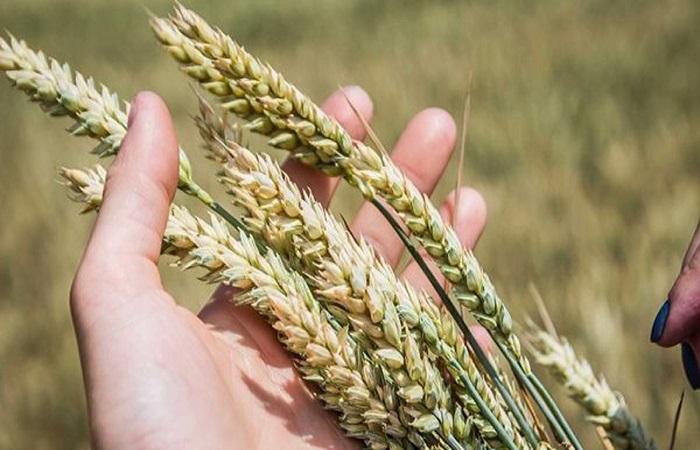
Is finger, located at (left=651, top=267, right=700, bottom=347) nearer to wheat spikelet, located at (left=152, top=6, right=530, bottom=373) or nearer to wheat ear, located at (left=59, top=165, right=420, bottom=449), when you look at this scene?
wheat spikelet, located at (left=152, top=6, right=530, bottom=373)

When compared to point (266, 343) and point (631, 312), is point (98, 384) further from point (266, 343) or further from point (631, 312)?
point (631, 312)

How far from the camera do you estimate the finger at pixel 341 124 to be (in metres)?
1.54

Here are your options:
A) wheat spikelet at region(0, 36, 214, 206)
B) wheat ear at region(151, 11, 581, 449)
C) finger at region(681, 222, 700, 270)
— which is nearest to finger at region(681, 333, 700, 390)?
finger at region(681, 222, 700, 270)

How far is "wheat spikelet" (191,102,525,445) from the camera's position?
98 centimetres

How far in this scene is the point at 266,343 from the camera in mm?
1365

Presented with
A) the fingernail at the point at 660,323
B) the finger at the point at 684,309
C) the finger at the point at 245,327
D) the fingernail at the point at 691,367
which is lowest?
the finger at the point at 245,327

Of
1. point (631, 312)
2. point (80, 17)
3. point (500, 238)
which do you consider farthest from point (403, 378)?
point (80, 17)

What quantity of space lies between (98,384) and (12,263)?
1.63 meters

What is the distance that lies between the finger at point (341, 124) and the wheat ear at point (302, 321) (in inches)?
14.9

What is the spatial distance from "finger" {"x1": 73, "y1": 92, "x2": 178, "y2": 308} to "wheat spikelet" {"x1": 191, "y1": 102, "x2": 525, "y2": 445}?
0.07m

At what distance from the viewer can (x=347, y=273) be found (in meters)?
0.98

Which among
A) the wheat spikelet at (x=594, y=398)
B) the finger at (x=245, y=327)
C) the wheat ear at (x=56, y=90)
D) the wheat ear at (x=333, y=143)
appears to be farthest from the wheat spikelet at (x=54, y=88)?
the wheat spikelet at (x=594, y=398)

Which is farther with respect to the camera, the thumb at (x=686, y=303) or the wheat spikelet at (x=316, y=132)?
the thumb at (x=686, y=303)

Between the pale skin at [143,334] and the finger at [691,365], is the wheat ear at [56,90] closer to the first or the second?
the pale skin at [143,334]
